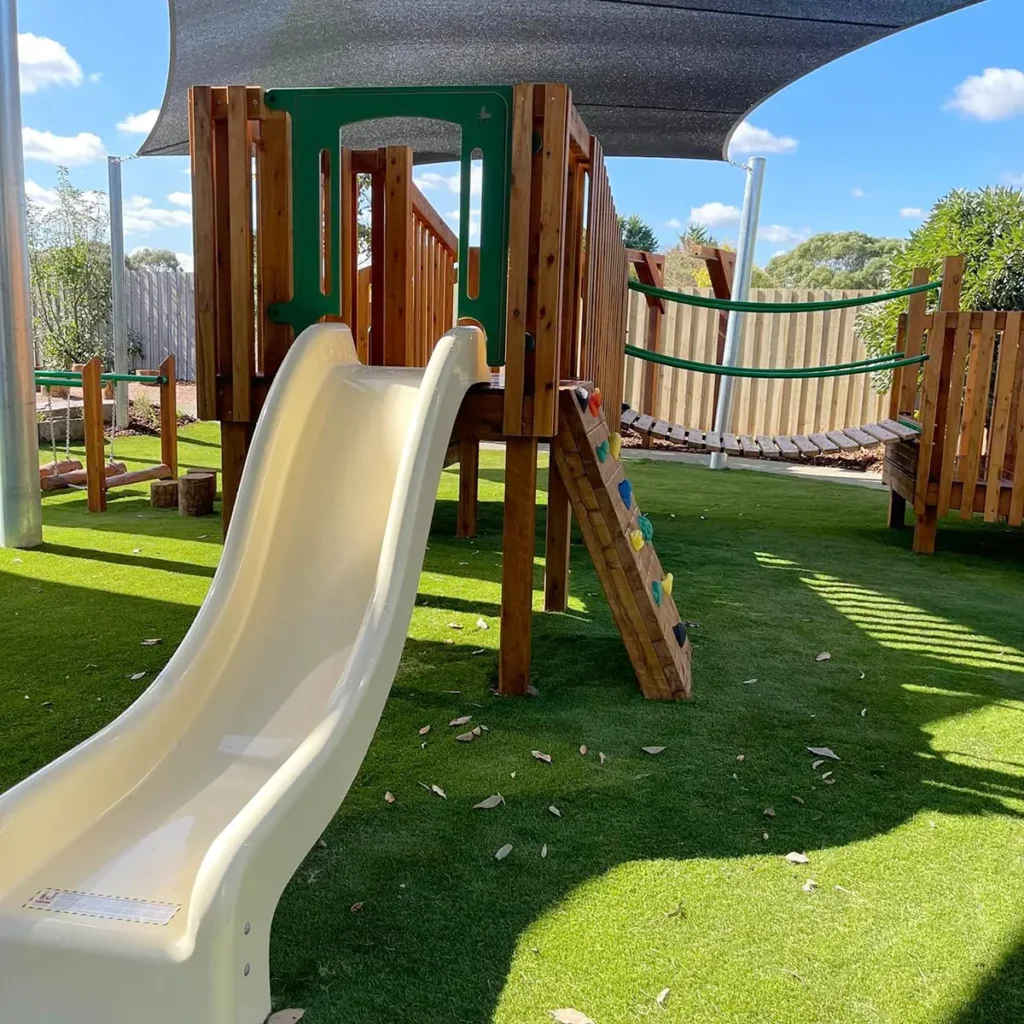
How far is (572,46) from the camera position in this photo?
7.79m

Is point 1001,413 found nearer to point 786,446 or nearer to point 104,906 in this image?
point 786,446

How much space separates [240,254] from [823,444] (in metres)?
4.60

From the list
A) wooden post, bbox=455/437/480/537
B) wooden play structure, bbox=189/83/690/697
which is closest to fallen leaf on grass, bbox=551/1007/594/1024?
wooden play structure, bbox=189/83/690/697

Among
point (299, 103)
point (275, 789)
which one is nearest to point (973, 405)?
point (299, 103)

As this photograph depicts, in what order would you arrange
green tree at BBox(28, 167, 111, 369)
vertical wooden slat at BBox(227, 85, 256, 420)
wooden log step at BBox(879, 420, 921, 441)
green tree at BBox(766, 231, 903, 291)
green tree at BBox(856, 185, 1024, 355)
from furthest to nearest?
green tree at BBox(766, 231, 903, 291)
green tree at BBox(28, 167, 111, 369)
green tree at BBox(856, 185, 1024, 355)
wooden log step at BBox(879, 420, 921, 441)
vertical wooden slat at BBox(227, 85, 256, 420)

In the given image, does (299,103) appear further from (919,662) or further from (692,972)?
(919,662)

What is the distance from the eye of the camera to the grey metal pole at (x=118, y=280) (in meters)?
10.6

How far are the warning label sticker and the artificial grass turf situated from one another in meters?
0.34

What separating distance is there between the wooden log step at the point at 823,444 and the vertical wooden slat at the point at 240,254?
174 inches

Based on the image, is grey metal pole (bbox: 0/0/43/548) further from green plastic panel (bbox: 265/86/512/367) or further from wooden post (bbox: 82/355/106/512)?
green plastic panel (bbox: 265/86/512/367)

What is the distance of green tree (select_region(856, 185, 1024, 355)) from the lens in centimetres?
743

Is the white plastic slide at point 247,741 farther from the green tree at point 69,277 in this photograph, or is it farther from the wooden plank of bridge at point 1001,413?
the green tree at point 69,277

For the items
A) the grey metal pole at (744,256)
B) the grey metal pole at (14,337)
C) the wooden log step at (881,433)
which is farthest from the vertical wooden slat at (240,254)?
the grey metal pole at (744,256)

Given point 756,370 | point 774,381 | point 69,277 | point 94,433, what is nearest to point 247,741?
point 756,370
